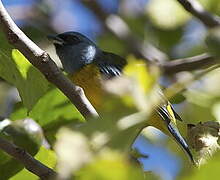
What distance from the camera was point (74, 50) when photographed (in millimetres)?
4086

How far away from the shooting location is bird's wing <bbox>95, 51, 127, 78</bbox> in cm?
361

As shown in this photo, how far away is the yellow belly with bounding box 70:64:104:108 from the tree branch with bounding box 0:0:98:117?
1.60m

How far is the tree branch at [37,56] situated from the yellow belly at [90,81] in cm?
160

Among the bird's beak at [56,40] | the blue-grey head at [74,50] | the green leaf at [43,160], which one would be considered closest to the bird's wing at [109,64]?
the blue-grey head at [74,50]

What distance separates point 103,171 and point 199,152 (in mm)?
975

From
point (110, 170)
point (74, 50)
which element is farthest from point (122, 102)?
point (74, 50)

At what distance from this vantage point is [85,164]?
2.58 feet

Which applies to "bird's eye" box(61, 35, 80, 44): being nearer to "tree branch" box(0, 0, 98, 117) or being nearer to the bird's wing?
the bird's wing

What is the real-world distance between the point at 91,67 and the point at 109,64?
0.43 feet

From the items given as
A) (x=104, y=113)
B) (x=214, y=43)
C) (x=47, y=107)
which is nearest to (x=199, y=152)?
(x=214, y=43)

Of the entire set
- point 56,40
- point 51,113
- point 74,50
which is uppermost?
point 51,113

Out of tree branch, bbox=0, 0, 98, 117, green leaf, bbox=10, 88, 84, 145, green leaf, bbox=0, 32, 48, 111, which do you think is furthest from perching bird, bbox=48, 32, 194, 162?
tree branch, bbox=0, 0, 98, 117

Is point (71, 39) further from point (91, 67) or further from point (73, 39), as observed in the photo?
point (91, 67)

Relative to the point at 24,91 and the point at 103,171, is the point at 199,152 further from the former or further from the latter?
the point at 103,171
